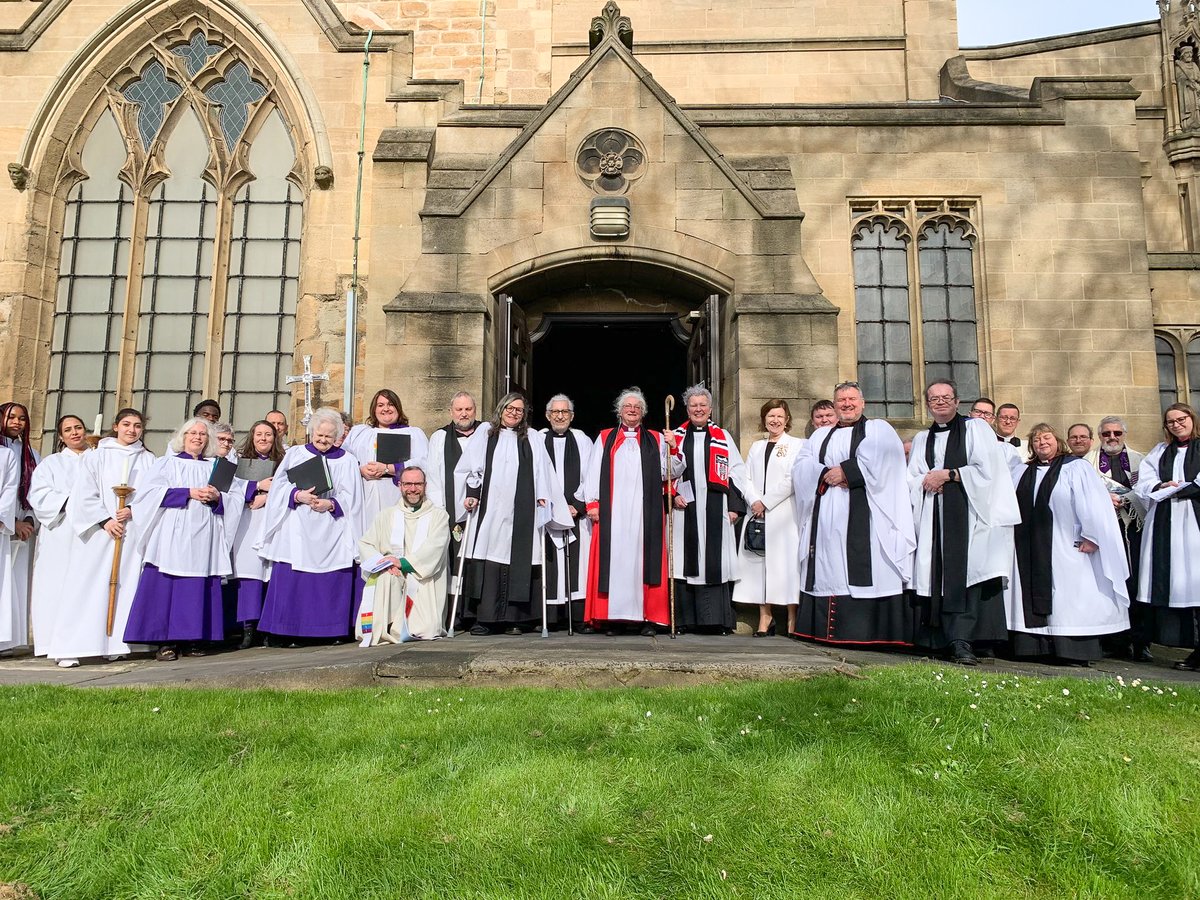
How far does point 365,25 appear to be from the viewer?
15.6 m

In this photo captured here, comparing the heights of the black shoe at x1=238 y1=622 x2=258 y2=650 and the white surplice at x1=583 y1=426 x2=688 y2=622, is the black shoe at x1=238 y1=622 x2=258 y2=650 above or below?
below

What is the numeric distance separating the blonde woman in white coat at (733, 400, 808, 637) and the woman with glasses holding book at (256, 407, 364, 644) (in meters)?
3.47

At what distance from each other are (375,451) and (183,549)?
1829mm

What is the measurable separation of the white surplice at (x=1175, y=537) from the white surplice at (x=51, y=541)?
8.86 m

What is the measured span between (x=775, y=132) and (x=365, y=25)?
27.6 ft

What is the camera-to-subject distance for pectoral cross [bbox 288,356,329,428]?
11.1 meters

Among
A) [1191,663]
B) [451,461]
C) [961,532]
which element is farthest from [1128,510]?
[451,461]

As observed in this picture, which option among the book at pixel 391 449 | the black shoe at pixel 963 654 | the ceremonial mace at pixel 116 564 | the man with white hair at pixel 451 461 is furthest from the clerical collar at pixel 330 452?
the black shoe at pixel 963 654

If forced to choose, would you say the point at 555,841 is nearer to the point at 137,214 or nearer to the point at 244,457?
the point at 244,457

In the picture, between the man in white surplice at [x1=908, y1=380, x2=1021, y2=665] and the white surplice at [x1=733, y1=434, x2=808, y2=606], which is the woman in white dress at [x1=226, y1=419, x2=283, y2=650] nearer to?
the white surplice at [x1=733, y1=434, x2=808, y2=606]

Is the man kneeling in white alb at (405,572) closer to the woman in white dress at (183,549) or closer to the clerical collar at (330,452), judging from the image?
the clerical collar at (330,452)

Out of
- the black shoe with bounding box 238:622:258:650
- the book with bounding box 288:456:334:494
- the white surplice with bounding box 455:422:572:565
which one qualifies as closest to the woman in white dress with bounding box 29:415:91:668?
the black shoe with bounding box 238:622:258:650

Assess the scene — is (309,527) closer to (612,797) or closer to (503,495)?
(503,495)

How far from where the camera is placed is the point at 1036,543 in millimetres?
7047
